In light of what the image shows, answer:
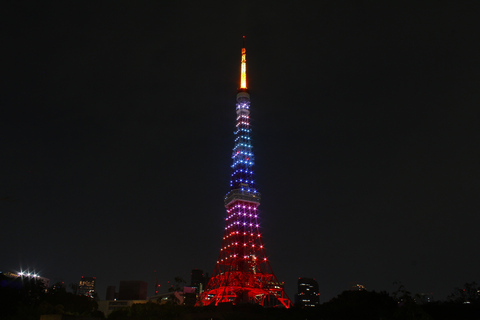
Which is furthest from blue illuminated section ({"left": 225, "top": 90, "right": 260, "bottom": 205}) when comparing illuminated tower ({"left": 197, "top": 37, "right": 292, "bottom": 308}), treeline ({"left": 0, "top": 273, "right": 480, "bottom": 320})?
treeline ({"left": 0, "top": 273, "right": 480, "bottom": 320})

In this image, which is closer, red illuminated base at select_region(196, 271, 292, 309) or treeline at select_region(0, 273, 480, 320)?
treeline at select_region(0, 273, 480, 320)

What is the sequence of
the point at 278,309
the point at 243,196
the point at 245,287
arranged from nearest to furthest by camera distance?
1. the point at 278,309
2. the point at 245,287
3. the point at 243,196

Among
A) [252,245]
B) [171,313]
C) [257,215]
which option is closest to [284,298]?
[252,245]

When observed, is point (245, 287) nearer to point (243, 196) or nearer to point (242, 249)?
point (242, 249)

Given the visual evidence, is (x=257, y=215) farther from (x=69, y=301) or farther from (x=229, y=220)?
(x=69, y=301)

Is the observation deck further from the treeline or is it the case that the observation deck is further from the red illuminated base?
the treeline

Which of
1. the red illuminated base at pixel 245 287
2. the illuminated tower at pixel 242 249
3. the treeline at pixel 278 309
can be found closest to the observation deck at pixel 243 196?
the illuminated tower at pixel 242 249

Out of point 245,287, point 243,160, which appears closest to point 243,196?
point 243,160

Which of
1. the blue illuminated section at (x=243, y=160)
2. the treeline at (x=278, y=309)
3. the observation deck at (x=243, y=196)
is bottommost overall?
the treeline at (x=278, y=309)

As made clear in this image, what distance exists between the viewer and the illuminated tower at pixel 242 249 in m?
75.7

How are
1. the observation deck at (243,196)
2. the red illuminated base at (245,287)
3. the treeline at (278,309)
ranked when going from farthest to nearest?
the observation deck at (243,196) < the red illuminated base at (245,287) < the treeline at (278,309)

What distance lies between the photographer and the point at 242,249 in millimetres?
79000

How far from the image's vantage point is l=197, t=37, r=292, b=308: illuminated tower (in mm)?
75688

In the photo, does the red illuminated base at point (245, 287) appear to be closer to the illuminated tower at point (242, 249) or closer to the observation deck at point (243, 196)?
the illuminated tower at point (242, 249)
